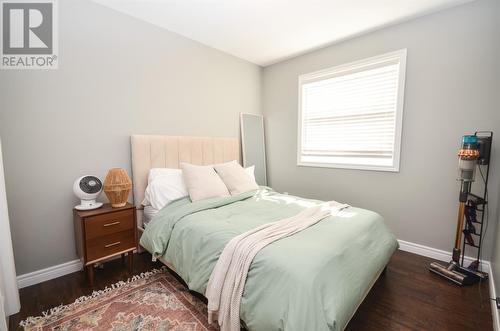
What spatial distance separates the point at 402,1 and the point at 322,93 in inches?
50.7

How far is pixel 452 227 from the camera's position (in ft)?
7.68

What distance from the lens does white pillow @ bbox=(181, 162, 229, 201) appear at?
2.32 m

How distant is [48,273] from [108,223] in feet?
2.46

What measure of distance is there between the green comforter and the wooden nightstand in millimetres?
167

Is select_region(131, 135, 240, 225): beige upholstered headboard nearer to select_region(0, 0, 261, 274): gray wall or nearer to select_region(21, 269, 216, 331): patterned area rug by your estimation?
select_region(0, 0, 261, 274): gray wall

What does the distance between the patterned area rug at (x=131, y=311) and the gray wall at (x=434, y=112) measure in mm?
2316

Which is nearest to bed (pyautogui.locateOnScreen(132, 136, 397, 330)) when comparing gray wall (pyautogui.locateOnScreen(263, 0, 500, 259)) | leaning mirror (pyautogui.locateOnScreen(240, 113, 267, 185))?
gray wall (pyautogui.locateOnScreen(263, 0, 500, 259))

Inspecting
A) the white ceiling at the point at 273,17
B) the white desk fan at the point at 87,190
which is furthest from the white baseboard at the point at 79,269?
the white ceiling at the point at 273,17

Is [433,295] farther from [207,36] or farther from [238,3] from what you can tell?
[207,36]

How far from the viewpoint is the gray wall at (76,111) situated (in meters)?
1.87

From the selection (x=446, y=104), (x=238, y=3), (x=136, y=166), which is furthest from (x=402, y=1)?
(x=136, y=166)

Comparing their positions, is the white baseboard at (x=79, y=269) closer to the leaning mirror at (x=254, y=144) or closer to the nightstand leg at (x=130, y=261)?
the nightstand leg at (x=130, y=261)

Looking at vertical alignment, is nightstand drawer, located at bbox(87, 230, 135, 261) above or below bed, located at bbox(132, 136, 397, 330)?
below

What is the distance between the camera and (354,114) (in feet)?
9.72
